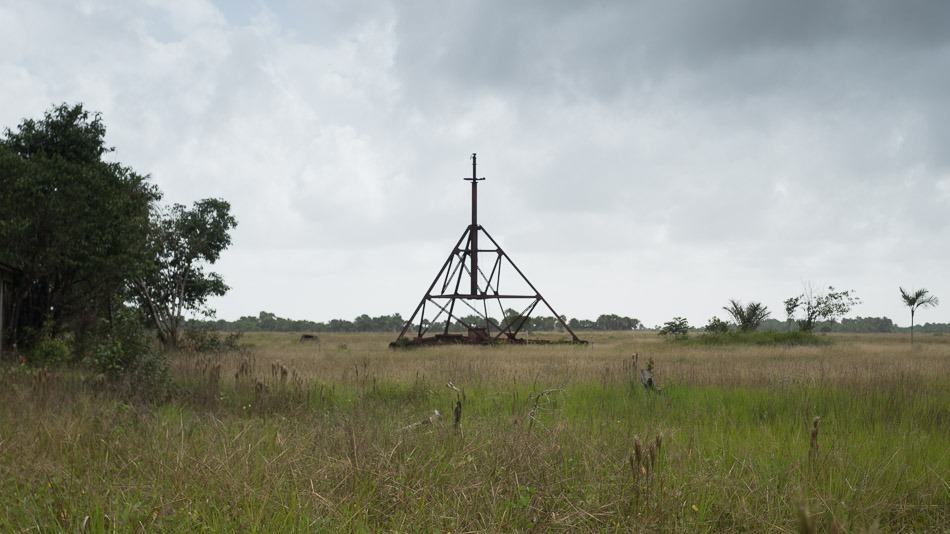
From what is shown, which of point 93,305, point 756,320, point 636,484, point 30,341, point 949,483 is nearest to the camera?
point 636,484

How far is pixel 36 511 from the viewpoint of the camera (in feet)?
13.2

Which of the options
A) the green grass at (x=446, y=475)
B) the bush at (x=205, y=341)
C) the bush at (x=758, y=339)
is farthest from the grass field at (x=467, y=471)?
the bush at (x=758, y=339)

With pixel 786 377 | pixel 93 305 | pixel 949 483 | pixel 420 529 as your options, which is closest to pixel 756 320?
pixel 786 377

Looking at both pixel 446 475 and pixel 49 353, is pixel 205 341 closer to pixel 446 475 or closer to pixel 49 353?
pixel 49 353

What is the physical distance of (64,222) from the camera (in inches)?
679

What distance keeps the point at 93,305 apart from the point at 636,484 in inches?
779

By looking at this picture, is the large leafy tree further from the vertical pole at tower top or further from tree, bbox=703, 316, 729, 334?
tree, bbox=703, 316, 729, 334

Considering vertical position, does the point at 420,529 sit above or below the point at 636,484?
below

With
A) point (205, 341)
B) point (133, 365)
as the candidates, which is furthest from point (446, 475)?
point (205, 341)

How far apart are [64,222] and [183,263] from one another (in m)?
12.5

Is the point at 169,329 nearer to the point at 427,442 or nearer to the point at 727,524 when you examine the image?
the point at 427,442

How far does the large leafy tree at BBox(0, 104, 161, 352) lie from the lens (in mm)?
Result: 16938

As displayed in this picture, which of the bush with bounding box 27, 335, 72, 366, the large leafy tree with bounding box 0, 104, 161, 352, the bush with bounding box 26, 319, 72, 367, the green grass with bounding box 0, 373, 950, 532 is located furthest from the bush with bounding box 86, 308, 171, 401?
the large leafy tree with bounding box 0, 104, 161, 352

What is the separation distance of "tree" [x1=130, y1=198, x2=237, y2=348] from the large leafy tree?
7.96 metres
